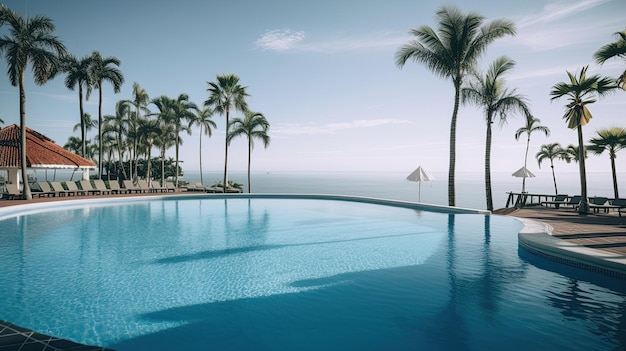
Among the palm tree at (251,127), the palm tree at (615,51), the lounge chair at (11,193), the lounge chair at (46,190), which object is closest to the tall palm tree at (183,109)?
the palm tree at (251,127)

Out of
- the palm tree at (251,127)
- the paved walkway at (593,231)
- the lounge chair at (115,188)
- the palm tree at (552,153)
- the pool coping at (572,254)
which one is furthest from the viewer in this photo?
the palm tree at (552,153)

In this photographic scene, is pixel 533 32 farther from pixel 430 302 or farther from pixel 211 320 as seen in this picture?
pixel 211 320

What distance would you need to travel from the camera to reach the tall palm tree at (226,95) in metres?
25.8

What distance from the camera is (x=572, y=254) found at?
7496 mm

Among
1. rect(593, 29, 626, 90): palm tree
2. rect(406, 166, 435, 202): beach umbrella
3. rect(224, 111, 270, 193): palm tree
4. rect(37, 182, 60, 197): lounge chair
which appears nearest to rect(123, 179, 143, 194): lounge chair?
rect(37, 182, 60, 197): lounge chair

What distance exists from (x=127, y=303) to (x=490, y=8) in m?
19.5

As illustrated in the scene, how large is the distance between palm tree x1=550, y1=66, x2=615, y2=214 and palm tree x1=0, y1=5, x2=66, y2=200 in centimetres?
2777

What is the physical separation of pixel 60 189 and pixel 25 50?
870 centimetres

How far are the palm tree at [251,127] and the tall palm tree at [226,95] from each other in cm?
123

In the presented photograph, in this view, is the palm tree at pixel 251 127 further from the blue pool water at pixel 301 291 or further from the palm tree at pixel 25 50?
the blue pool water at pixel 301 291

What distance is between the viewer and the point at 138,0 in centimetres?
1972

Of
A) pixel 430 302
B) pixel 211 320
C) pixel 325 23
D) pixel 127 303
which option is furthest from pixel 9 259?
pixel 325 23

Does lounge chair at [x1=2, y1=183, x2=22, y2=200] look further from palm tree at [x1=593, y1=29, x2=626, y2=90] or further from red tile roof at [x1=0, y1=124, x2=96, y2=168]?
palm tree at [x1=593, y1=29, x2=626, y2=90]

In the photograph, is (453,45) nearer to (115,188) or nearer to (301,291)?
(301,291)
